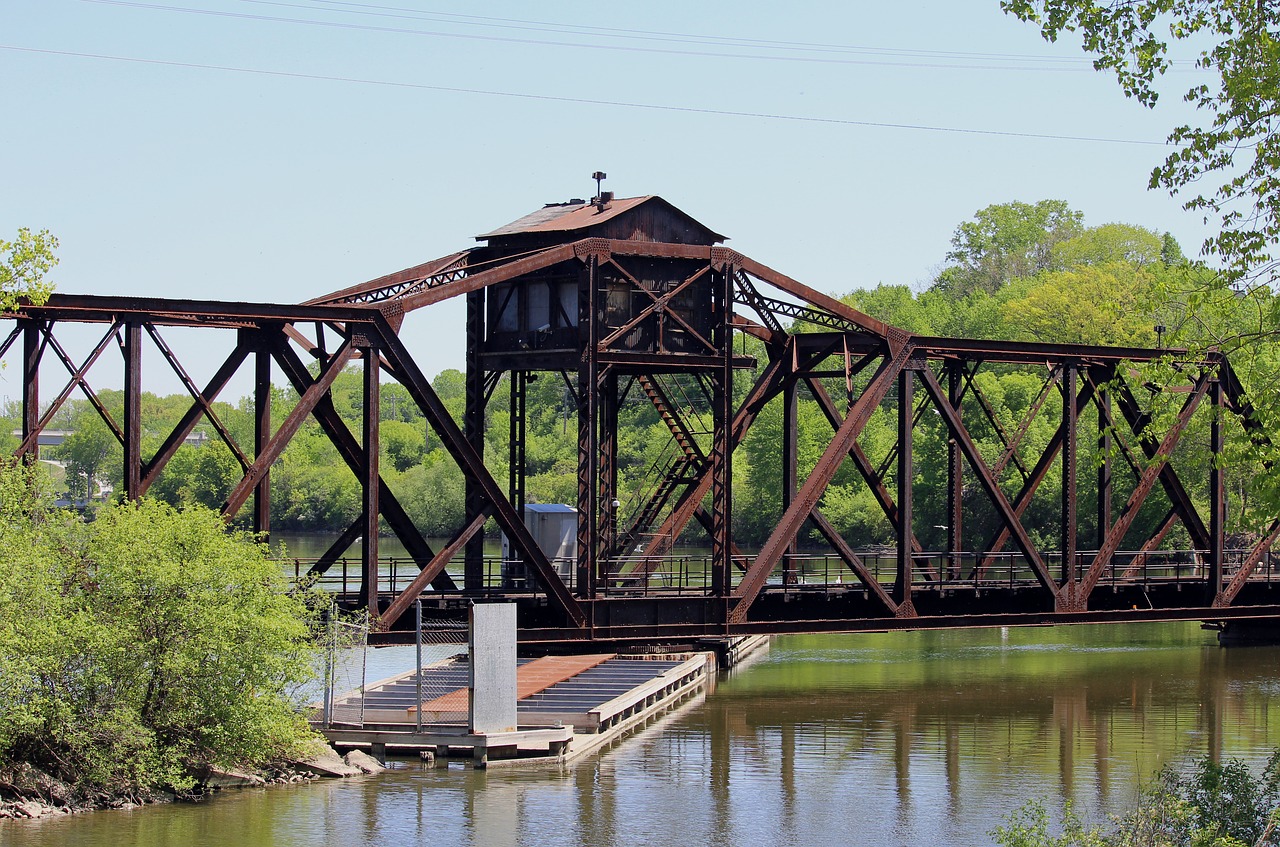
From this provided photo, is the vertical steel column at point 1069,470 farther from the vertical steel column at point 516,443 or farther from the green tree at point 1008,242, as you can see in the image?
the green tree at point 1008,242

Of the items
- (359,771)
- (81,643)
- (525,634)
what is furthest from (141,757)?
(525,634)

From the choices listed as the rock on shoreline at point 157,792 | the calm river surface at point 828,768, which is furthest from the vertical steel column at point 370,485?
the calm river surface at point 828,768

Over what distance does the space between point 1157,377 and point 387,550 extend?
269 feet

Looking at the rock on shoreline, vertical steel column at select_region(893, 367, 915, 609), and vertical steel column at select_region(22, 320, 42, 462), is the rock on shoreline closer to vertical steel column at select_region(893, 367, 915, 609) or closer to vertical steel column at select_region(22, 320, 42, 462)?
vertical steel column at select_region(22, 320, 42, 462)

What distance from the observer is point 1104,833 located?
26.4 metres

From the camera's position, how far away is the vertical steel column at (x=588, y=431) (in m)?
35.2

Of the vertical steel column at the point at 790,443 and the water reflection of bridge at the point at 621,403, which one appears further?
the vertical steel column at the point at 790,443

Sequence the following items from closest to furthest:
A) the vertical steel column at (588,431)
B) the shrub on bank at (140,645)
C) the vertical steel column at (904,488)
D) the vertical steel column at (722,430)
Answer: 1. the shrub on bank at (140,645)
2. the vertical steel column at (588,431)
3. the vertical steel column at (722,430)
4. the vertical steel column at (904,488)

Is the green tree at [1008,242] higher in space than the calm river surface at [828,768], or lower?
higher

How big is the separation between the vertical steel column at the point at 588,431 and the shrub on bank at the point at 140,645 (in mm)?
6542

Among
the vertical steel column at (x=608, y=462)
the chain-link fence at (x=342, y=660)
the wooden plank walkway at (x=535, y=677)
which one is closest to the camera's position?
the chain-link fence at (x=342, y=660)

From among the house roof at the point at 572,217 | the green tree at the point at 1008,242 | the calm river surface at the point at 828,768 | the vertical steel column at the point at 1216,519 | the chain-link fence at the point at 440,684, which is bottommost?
the calm river surface at the point at 828,768

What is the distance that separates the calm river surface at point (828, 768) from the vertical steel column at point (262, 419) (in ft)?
20.4

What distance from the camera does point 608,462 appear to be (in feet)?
134
